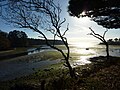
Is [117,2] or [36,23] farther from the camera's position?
[36,23]

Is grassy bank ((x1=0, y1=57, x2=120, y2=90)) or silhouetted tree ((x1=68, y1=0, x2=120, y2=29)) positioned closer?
grassy bank ((x1=0, y1=57, x2=120, y2=90))

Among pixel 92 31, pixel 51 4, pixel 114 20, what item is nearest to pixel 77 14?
pixel 51 4

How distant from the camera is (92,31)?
3853 cm

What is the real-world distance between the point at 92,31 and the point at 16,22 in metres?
25.6

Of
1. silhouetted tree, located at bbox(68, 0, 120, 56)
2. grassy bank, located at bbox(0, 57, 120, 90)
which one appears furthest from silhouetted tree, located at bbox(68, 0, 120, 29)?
grassy bank, located at bbox(0, 57, 120, 90)

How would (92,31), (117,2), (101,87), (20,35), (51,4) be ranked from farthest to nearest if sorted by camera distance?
(20,35)
(92,31)
(51,4)
(117,2)
(101,87)

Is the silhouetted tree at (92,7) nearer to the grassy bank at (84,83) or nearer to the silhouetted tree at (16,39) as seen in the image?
the grassy bank at (84,83)

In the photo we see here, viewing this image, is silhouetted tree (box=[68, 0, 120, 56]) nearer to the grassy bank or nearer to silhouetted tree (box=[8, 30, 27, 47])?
the grassy bank

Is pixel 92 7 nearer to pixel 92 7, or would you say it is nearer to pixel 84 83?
pixel 92 7

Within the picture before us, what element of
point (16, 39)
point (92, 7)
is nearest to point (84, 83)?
point (92, 7)

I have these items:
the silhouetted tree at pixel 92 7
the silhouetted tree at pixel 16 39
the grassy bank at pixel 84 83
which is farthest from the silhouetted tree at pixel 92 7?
the silhouetted tree at pixel 16 39

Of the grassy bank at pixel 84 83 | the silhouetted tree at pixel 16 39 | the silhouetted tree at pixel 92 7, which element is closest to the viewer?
the grassy bank at pixel 84 83

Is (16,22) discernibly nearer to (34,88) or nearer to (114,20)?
(34,88)

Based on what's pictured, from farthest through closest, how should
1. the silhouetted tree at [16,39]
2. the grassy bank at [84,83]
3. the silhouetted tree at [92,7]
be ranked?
the silhouetted tree at [16,39], the silhouetted tree at [92,7], the grassy bank at [84,83]
